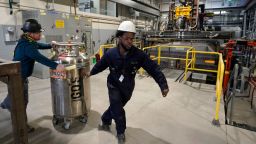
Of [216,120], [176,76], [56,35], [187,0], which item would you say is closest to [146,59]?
[216,120]

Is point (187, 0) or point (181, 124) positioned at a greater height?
point (187, 0)

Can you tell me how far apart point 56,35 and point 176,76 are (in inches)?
165

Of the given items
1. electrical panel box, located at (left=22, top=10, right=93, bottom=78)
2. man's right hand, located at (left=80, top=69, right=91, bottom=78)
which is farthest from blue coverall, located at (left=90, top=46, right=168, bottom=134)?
electrical panel box, located at (left=22, top=10, right=93, bottom=78)

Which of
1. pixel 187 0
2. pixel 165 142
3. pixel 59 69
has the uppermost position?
pixel 187 0

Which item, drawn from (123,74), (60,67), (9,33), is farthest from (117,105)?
(9,33)

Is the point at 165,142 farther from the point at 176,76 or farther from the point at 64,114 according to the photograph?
the point at 176,76

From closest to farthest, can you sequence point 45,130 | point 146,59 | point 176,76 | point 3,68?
point 3,68 → point 146,59 → point 45,130 → point 176,76

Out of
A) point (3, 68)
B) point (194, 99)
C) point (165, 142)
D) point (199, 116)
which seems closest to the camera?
point (3, 68)

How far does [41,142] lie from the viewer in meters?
2.44

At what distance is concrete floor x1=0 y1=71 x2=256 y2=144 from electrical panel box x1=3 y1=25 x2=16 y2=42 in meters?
1.92

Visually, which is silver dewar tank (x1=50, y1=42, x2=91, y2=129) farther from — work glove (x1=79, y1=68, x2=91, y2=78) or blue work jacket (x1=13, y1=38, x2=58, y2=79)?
blue work jacket (x1=13, y1=38, x2=58, y2=79)

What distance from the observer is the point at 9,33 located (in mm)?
5598

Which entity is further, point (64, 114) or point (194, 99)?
point (194, 99)

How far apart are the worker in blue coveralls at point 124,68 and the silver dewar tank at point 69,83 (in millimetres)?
454
